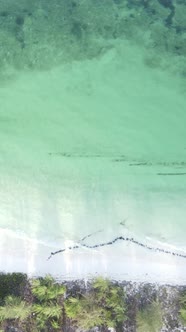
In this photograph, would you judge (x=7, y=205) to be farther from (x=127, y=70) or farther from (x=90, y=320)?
(x=127, y=70)

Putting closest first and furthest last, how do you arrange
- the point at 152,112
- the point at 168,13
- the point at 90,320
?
1. the point at 90,320
2. the point at 152,112
3. the point at 168,13

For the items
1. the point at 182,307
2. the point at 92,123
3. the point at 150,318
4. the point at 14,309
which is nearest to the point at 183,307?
the point at 182,307

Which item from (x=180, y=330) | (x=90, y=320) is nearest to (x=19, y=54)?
(x=90, y=320)

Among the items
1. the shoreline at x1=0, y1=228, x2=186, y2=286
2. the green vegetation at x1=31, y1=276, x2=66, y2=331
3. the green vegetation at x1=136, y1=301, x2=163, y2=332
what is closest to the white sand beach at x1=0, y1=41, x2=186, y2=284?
the shoreline at x1=0, y1=228, x2=186, y2=286

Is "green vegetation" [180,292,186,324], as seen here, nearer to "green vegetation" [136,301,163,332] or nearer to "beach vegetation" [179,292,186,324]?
"beach vegetation" [179,292,186,324]

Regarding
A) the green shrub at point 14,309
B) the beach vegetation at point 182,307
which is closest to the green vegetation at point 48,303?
the green shrub at point 14,309

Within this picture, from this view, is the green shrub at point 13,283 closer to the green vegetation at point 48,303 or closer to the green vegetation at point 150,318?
the green vegetation at point 48,303
